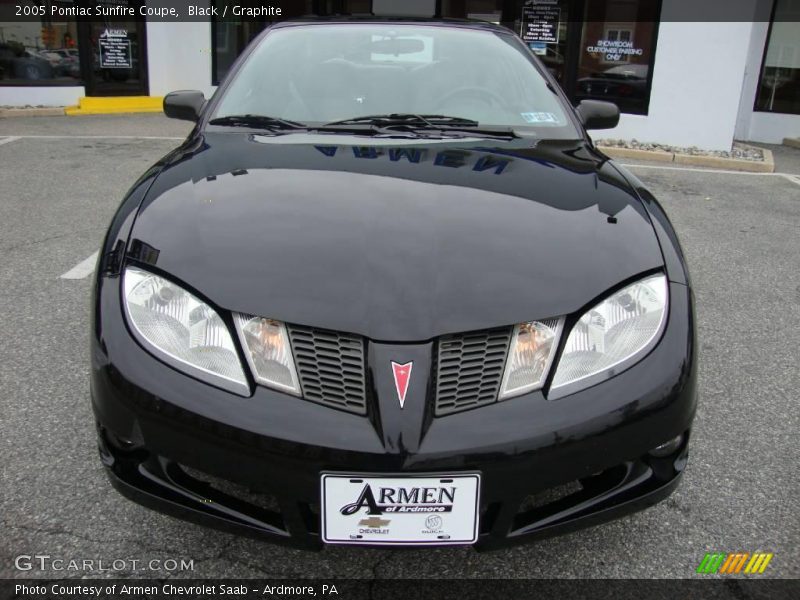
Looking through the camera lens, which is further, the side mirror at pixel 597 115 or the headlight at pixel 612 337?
the side mirror at pixel 597 115

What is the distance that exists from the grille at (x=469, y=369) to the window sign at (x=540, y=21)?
31.0 ft

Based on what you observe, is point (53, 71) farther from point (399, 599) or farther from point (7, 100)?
point (399, 599)

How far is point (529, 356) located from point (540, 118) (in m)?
1.42

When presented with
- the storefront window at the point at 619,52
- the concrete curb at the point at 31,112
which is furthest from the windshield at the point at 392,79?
the concrete curb at the point at 31,112

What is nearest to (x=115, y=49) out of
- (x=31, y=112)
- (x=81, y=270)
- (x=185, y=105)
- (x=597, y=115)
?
(x=31, y=112)

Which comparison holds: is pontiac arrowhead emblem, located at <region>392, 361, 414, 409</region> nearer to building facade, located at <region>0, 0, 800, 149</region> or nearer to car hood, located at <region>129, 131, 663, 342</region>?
car hood, located at <region>129, 131, 663, 342</region>

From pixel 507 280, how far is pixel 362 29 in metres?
1.86

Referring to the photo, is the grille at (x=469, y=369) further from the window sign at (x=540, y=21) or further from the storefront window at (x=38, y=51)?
the storefront window at (x=38, y=51)

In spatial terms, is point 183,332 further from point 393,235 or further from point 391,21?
point 391,21

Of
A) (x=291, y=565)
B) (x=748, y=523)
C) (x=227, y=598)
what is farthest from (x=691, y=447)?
(x=227, y=598)

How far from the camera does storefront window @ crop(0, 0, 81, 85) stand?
10.4 metres

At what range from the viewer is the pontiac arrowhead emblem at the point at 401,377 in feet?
4.99

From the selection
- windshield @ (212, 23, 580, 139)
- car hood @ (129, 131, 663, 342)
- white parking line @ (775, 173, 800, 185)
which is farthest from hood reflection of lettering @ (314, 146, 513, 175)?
white parking line @ (775, 173, 800, 185)

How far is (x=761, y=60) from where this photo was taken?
445 inches
